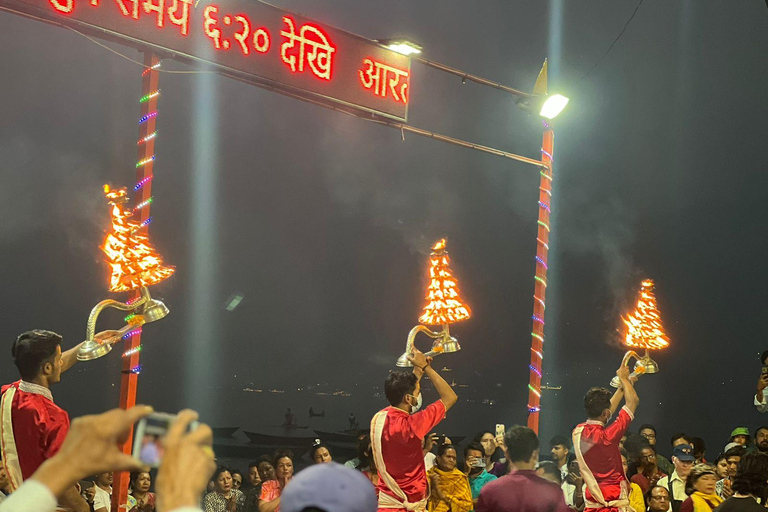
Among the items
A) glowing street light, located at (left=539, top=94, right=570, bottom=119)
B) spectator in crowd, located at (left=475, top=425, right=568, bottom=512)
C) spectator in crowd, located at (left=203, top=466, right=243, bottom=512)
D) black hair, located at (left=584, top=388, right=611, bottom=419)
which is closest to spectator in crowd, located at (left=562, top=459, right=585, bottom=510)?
black hair, located at (left=584, top=388, right=611, bottom=419)

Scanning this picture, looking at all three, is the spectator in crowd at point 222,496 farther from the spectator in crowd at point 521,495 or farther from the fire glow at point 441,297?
the spectator in crowd at point 521,495

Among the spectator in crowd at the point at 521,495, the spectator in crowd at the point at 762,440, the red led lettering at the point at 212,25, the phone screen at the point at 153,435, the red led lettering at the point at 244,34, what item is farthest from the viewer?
the spectator in crowd at the point at 762,440

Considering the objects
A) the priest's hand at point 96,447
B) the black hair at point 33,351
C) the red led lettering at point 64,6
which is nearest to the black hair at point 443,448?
the black hair at point 33,351

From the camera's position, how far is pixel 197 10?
8992 mm

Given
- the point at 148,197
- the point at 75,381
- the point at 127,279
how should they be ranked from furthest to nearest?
the point at 75,381
the point at 148,197
the point at 127,279

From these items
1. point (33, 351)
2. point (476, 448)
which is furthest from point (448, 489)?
point (33, 351)

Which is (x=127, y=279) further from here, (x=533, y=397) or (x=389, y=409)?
(x=533, y=397)

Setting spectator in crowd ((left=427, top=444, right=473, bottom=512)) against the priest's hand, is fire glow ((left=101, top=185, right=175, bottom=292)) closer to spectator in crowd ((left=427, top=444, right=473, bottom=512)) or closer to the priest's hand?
spectator in crowd ((left=427, top=444, right=473, bottom=512))

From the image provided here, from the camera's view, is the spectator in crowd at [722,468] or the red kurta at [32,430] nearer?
the red kurta at [32,430]

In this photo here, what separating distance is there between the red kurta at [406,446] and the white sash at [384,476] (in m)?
0.03

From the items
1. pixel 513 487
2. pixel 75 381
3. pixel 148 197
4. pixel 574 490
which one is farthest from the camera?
pixel 75 381

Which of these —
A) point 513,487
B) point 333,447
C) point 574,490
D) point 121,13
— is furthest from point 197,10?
point 333,447

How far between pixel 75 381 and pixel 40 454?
181 meters

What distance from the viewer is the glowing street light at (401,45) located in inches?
420
